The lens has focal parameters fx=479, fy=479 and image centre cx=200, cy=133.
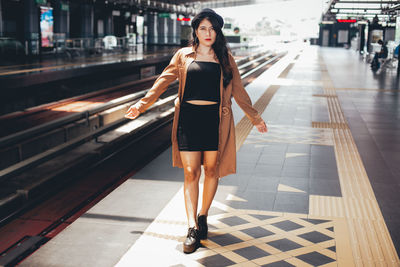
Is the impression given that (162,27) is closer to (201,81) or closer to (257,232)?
(257,232)

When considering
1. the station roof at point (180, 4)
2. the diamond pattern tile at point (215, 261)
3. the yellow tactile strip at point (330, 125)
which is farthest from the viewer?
the station roof at point (180, 4)

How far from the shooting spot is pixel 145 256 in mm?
3199

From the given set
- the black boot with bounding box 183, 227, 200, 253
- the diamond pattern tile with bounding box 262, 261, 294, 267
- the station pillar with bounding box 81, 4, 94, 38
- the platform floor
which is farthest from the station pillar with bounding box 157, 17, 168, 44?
the diamond pattern tile with bounding box 262, 261, 294, 267

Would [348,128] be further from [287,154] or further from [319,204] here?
[319,204]

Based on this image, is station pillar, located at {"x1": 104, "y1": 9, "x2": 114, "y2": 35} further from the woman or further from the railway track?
the woman

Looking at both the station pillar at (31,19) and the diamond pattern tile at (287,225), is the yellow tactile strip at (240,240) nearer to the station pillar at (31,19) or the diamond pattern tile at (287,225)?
the diamond pattern tile at (287,225)

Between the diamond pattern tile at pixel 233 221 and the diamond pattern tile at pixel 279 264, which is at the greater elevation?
the diamond pattern tile at pixel 233 221

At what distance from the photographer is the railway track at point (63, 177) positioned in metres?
4.24

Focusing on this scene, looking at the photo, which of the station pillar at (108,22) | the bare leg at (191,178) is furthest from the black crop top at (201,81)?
the station pillar at (108,22)

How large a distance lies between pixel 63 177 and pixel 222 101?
12.7 feet

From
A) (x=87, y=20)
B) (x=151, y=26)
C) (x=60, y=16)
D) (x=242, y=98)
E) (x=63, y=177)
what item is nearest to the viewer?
(x=242, y=98)

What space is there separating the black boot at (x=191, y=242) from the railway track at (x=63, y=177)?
3.85 feet

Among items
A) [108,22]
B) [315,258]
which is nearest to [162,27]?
[108,22]

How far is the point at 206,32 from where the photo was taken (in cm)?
313
